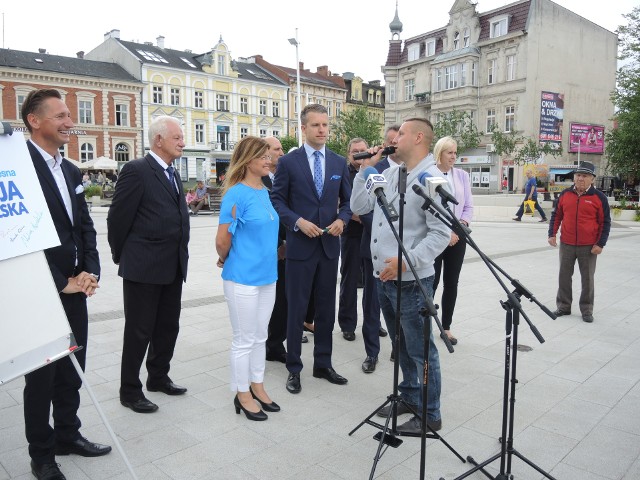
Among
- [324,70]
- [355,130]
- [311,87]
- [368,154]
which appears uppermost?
[324,70]

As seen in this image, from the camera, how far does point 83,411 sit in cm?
371

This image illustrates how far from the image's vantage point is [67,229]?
9.84ft

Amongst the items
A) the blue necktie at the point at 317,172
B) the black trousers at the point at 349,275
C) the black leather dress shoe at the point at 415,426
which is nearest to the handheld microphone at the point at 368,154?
the blue necktie at the point at 317,172

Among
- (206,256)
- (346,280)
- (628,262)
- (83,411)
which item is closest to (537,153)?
(628,262)

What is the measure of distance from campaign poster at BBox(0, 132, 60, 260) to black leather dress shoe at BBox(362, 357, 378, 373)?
284 centimetres

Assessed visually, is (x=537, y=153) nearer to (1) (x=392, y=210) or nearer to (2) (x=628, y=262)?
(2) (x=628, y=262)

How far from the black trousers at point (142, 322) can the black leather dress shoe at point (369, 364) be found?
1673 millimetres

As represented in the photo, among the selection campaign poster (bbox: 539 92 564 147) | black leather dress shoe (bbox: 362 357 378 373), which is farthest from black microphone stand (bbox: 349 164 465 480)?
campaign poster (bbox: 539 92 564 147)

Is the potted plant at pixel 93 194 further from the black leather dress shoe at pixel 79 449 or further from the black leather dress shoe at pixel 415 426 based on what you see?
the black leather dress shoe at pixel 415 426

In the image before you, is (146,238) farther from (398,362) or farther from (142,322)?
(398,362)

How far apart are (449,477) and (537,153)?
1527 inches

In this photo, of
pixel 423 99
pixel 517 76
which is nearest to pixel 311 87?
pixel 423 99

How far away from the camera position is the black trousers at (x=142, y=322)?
364cm

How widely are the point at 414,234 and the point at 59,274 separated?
2.12 metres
